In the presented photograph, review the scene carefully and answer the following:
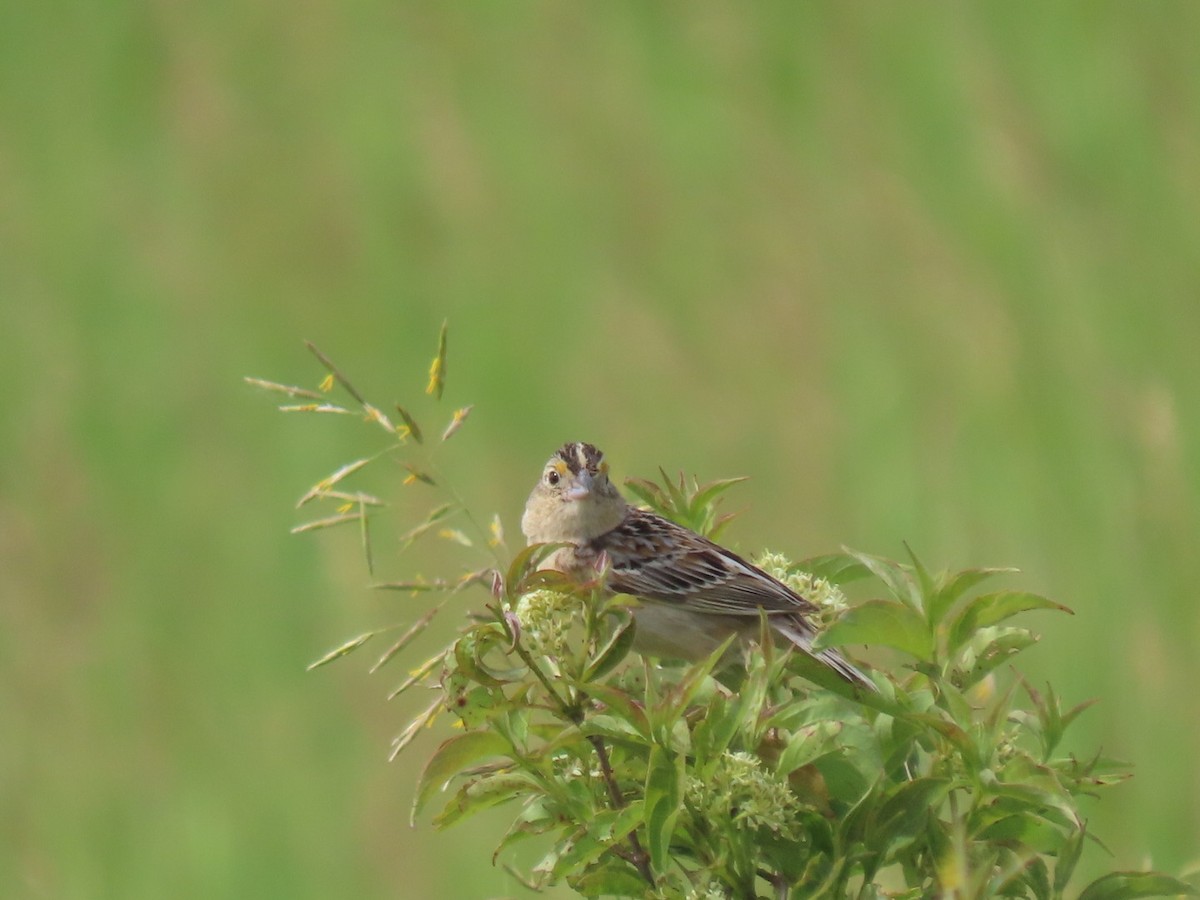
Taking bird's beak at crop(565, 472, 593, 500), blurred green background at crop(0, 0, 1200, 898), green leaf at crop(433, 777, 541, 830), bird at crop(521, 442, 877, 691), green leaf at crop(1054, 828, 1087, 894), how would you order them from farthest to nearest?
1. blurred green background at crop(0, 0, 1200, 898)
2. bird's beak at crop(565, 472, 593, 500)
3. bird at crop(521, 442, 877, 691)
4. green leaf at crop(433, 777, 541, 830)
5. green leaf at crop(1054, 828, 1087, 894)

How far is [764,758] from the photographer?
193 cm

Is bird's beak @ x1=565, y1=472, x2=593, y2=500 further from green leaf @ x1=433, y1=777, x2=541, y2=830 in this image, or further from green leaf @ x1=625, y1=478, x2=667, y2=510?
green leaf @ x1=433, y1=777, x2=541, y2=830

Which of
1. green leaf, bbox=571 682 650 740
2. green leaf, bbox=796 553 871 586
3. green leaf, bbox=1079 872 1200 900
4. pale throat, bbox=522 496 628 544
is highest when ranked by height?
pale throat, bbox=522 496 628 544

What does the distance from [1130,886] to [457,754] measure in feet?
2.32

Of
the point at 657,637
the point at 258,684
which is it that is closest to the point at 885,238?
the point at 258,684

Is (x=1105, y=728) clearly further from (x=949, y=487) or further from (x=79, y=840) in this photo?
(x=79, y=840)

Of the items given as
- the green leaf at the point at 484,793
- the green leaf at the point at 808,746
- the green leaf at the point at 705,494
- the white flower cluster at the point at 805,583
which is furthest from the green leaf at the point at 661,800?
the green leaf at the point at 705,494

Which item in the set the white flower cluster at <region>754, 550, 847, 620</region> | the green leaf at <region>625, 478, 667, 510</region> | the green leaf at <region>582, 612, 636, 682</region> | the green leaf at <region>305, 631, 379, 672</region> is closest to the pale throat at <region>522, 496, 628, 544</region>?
the green leaf at <region>625, 478, 667, 510</region>

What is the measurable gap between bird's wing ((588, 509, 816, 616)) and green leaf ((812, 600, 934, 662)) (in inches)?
70.3

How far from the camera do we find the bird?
3721mm

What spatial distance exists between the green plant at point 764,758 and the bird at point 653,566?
1.36 m

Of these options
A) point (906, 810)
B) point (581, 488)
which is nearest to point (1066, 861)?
point (906, 810)

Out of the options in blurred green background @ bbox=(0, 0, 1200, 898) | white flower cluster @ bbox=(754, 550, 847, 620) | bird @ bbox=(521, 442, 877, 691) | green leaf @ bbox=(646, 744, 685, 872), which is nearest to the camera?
green leaf @ bbox=(646, 744, 685, 872)

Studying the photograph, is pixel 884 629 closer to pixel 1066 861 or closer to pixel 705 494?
pixel 1066 861
